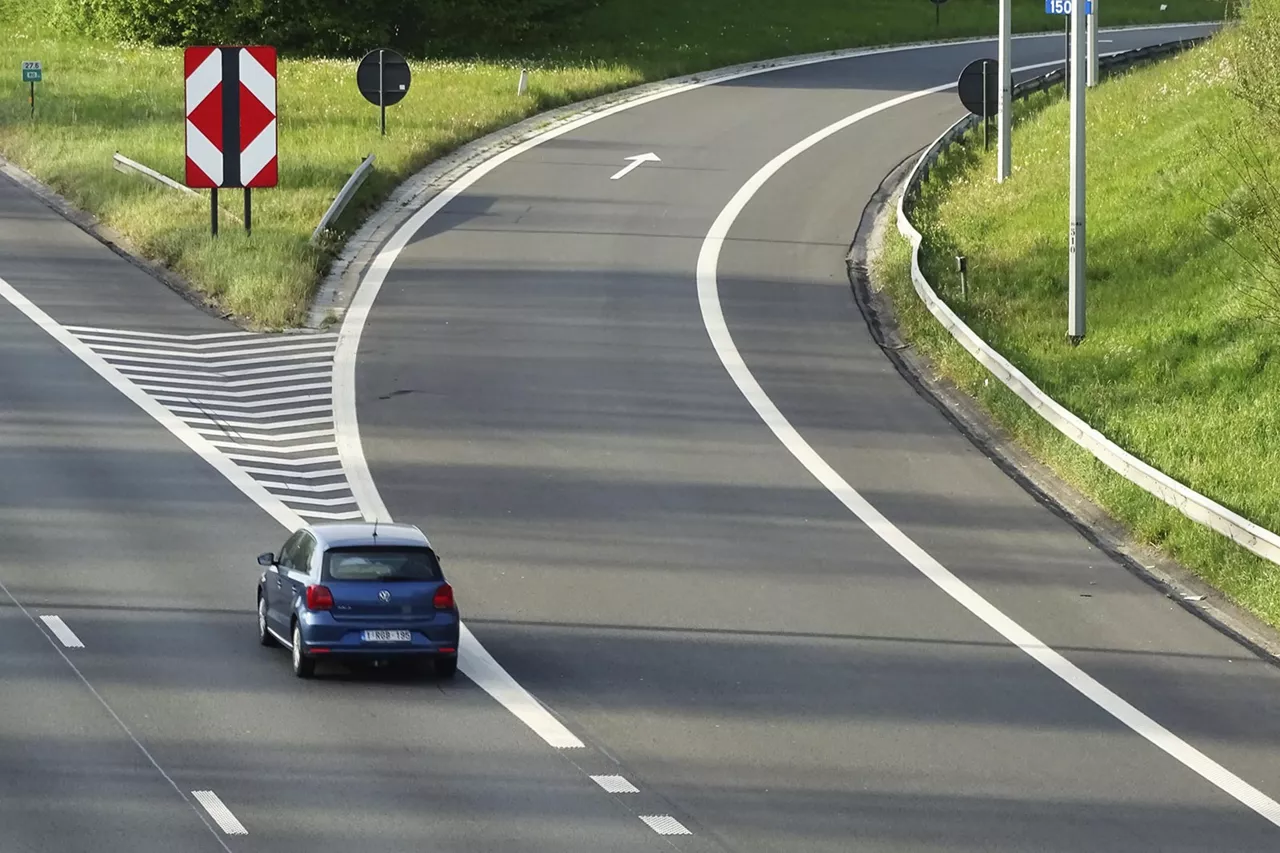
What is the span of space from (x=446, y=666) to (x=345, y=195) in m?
19.7

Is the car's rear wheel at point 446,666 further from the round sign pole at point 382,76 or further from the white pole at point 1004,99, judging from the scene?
the round sign pole at point 382,76

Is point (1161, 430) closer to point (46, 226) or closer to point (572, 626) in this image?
point (572, 626)

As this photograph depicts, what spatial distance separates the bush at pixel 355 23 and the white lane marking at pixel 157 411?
27.5m

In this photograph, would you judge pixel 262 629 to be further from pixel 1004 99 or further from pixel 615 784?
pixel 1004 99

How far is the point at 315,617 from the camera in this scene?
16.5m

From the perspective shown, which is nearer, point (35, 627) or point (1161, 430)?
point (35, 627)

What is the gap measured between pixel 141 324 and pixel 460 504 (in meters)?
9.74

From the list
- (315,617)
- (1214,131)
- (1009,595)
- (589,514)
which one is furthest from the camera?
(1214,131)

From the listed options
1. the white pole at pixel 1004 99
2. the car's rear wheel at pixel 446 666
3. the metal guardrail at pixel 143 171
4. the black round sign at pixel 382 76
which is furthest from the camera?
the black round sign at pixel 382 76

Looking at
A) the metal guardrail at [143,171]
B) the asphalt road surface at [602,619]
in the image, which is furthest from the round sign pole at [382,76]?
the asphalt road surface at [602,619]

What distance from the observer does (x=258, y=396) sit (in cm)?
2648

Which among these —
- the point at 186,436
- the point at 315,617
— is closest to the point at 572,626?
the point at 315,617

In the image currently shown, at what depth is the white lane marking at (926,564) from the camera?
15039mm

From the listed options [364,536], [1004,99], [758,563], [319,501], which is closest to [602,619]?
[758,563]
